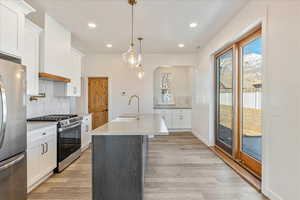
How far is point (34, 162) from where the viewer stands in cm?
255

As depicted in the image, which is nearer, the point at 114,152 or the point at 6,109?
the point at 6,109

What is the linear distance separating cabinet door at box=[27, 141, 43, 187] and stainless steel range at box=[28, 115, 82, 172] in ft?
1.59

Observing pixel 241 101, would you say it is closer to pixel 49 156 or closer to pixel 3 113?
pixel 49 156

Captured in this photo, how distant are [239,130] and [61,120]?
3339 mm

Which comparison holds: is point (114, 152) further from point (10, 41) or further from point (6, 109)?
point (10, 41)

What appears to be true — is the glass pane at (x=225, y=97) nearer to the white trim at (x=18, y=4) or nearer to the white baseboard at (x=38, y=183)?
the white baseboard at (x=38, y=183)

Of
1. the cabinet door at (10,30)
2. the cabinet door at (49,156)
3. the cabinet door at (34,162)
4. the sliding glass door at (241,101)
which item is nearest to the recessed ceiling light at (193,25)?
the sliding glass door at (241,101)

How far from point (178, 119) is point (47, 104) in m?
4.52

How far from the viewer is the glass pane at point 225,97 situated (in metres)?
4.02

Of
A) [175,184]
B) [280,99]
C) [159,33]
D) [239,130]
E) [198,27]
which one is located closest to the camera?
[280,99]

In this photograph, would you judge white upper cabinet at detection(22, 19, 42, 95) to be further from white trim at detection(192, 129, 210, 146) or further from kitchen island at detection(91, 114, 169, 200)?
white trim at detection(192, 129, 210, 146)

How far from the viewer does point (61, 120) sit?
10.6 feet

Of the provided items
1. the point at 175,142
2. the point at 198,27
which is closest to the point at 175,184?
the point at 175,142

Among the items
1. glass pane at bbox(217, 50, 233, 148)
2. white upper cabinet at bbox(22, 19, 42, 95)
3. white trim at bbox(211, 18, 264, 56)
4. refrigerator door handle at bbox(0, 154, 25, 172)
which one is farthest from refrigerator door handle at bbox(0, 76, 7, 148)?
glass pane at bbox(217, 50, 233, 148)
